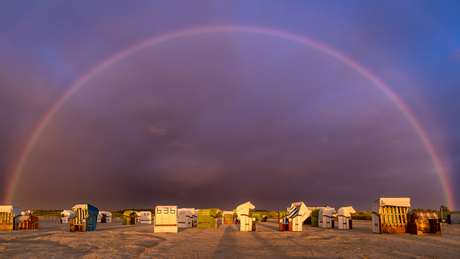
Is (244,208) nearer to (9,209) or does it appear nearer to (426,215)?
(426,215)

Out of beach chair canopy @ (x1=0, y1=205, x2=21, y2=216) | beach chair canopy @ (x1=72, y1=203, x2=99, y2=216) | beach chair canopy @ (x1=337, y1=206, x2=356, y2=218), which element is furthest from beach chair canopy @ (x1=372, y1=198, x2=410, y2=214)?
beach chair canopy @ (x1=0, y1=205, x2=21, y2=216)

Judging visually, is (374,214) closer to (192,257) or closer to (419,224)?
(419,224)

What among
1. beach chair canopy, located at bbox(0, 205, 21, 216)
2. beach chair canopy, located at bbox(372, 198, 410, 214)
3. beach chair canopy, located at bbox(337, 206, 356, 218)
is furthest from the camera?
beach chair canopy, located at bbox(337, 206, 356, 218)

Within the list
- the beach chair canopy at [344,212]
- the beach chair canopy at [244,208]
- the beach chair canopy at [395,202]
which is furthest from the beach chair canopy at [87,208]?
the beach chair canopy at [344,212]

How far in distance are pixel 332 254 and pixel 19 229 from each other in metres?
43.3

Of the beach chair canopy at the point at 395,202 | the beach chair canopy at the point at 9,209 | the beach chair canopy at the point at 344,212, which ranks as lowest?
the beach chair canopy at the point at 344,212

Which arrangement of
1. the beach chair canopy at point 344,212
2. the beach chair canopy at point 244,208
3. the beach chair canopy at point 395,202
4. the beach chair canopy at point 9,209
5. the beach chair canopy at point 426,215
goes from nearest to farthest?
the beach chair canopy at point 426,215, the beach chair canopy at point 395,202, the beach chair canopy at point 244,208, the beach chair canopy at point 9,209, the beach chair canopy at point 344,212

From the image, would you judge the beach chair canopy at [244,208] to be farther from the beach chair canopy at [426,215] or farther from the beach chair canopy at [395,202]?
the beach chair canopy at [426,215]

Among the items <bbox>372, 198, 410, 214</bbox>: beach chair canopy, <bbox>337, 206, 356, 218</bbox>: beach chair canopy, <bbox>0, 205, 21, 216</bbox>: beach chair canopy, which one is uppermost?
<bbox>372, 198, 410, 214</bbox>: beach chair canopy

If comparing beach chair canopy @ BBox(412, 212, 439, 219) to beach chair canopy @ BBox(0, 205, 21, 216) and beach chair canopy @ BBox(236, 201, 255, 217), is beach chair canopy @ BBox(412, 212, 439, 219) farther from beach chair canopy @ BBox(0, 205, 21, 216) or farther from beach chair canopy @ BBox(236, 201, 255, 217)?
beach chair canopy @ BBox(0, 205, 21, 216)

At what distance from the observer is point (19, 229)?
144 feet

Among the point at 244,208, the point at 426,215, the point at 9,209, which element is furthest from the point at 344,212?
the point at 9,209

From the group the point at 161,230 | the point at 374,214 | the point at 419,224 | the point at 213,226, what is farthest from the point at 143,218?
the point at 419,224

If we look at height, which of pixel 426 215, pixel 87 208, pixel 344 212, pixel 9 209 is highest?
pixel 87 208
